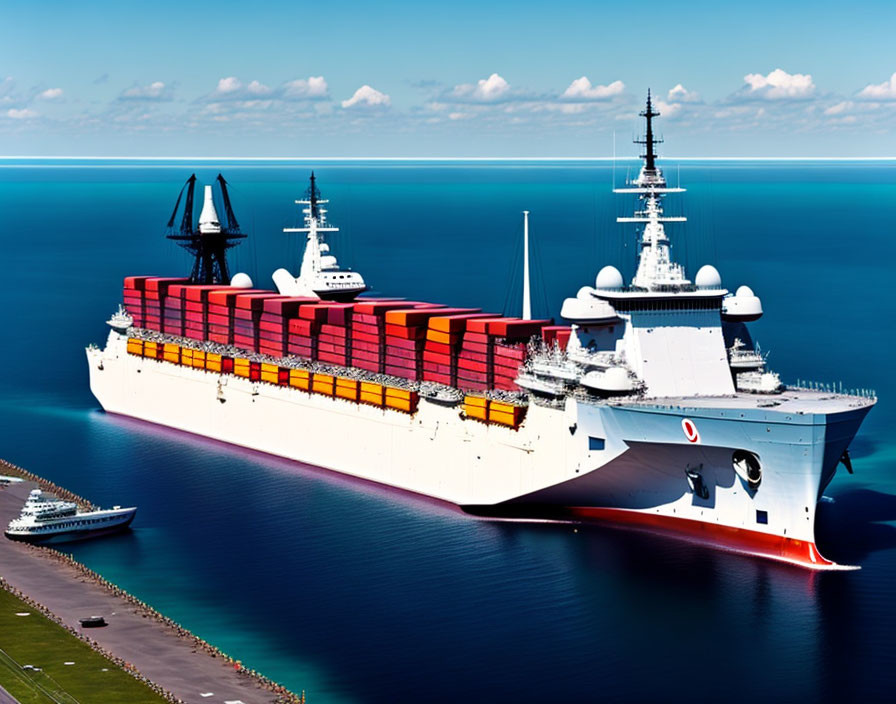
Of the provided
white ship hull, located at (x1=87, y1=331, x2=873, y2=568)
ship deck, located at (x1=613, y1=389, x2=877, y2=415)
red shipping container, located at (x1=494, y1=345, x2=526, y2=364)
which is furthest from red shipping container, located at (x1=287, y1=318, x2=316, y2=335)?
ship deck, located at (x1=613, y1=389, x2=877, y2=415)

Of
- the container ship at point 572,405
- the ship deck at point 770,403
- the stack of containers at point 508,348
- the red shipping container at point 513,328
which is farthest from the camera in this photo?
the red shipping container at point 513,328

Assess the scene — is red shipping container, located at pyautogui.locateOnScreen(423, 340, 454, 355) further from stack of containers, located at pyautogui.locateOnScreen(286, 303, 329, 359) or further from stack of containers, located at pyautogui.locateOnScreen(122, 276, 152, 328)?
stack of containers, located at pyautogui.locateOnScreen(122, 276, 152, 328)

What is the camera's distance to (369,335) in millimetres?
90375

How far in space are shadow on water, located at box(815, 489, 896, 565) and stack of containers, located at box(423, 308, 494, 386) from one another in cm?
2249

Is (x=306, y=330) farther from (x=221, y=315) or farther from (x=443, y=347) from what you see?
(x=443, y=347)

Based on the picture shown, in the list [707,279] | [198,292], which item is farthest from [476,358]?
[198,292]

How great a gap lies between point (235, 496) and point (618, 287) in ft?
84.3

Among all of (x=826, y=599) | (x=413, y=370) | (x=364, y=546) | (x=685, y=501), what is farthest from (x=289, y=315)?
(x=826, y=599)

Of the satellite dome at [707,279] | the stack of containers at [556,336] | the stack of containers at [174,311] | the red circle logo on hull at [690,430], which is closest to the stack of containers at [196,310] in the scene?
the stack of containers at [174,311]

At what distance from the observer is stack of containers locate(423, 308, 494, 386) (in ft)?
275

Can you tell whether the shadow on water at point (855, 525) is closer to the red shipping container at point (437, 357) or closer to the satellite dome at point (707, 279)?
the satellite dome at point (707, 279)

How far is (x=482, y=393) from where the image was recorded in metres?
81.2

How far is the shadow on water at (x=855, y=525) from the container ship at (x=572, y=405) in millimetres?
3411

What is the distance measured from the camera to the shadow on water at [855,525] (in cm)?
7025
